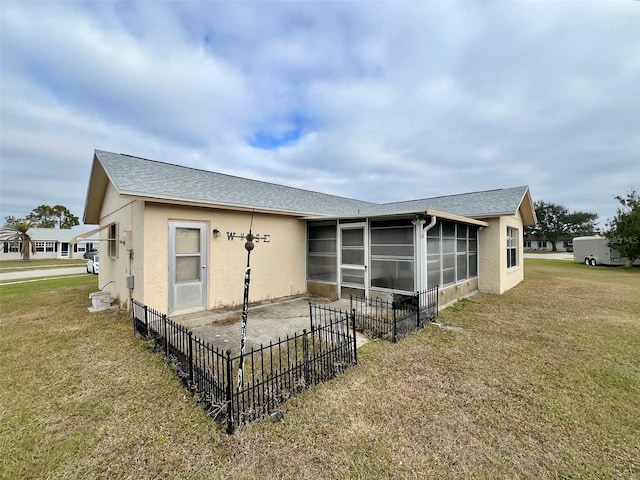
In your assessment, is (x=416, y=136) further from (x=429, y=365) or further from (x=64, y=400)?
(x=64, y=400)

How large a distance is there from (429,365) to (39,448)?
495cm

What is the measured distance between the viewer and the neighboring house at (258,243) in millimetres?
6754

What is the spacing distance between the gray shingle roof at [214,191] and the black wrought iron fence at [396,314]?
248 cm

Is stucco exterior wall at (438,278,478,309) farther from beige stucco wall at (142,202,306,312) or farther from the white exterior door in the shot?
the white exterior door

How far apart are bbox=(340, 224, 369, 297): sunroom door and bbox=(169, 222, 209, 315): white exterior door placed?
4289 mm

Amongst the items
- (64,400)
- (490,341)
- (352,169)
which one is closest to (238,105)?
(64,400)

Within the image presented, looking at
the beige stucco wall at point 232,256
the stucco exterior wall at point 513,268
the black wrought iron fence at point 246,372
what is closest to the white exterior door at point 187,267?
the beige stucco wall at point 232,256

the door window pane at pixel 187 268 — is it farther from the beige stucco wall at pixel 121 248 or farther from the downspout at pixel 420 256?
the downspout at pixel 420 256

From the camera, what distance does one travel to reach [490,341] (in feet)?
18.4

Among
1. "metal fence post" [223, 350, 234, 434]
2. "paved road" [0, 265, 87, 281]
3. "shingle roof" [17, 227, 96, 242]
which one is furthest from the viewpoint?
"shingle roof" [17, 227, 96, 242]

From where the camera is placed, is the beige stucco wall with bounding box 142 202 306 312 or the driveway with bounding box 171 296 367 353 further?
the beige stucco wall with bounding box 142 202 306 312

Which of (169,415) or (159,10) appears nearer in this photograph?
(169,415)

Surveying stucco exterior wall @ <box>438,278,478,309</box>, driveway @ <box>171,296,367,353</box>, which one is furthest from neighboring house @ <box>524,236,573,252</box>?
driveway @ <box>171,296,367,353</box>

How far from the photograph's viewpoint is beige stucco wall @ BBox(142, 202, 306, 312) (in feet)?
21.5
